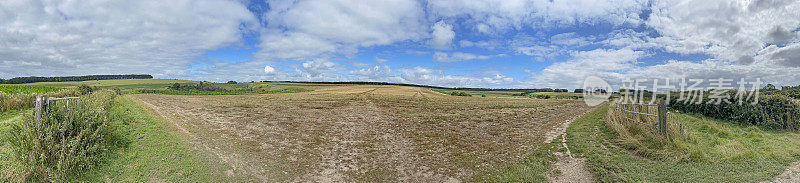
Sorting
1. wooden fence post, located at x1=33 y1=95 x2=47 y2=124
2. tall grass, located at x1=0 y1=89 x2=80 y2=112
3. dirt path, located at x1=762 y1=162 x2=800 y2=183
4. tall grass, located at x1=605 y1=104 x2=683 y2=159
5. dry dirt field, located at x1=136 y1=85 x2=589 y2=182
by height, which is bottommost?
dry dirt field, located at x1=136 y1=85 x2=589 y2=182

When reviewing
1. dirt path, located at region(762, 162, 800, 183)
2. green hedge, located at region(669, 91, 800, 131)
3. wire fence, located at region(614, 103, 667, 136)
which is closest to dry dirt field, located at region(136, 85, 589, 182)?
wire fence, located at region(614, 103, 667, 136)

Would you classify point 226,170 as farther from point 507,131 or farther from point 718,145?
point 718,145

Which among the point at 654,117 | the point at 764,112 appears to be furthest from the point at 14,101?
the point at 764,112

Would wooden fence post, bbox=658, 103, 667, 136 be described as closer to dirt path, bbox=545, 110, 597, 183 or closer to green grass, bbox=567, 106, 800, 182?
green grass, bbox=567, 106, 800, 182

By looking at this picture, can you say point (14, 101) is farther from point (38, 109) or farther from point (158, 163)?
point (158, 163)

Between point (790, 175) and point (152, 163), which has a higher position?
point (790, 175)

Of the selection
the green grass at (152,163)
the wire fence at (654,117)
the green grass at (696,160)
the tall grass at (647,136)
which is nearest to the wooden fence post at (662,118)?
the wire fence at (654,117)

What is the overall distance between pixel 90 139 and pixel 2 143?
234cm

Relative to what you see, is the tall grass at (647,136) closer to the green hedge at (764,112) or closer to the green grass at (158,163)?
the green hedge at (764,112)

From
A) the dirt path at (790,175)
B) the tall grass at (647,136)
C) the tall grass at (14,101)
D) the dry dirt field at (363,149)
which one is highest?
the tall grass at (14,101)

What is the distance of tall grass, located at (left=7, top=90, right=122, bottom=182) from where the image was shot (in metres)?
5.64

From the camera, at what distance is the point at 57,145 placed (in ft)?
19.7

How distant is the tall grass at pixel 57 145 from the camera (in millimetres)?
5641

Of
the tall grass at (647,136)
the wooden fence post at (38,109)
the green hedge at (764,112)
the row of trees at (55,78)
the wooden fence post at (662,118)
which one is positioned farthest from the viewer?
the row of trees at (55,78)
